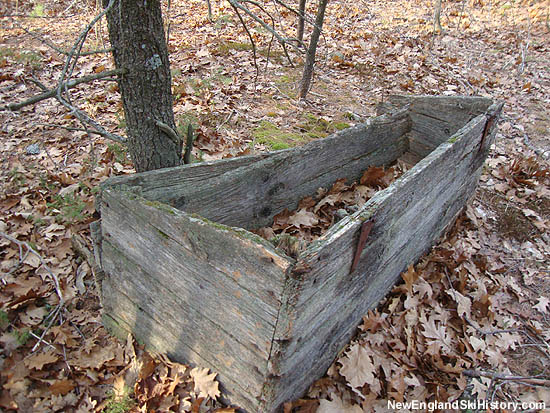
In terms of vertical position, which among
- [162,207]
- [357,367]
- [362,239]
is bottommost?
[357,367]

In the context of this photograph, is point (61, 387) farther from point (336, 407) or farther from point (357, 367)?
point (357, 367)

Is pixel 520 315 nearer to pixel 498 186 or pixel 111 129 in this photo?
pixel 498 186

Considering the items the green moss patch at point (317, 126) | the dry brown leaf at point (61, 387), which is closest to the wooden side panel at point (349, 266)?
the dry brown leaf at point (61, 387)

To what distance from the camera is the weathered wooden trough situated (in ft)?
5.33

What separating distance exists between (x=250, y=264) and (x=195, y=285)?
1.43ft

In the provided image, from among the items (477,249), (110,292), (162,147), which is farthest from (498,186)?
(110,292)

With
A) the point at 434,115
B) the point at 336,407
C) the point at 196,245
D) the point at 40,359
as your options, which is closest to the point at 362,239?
the point at 196,245

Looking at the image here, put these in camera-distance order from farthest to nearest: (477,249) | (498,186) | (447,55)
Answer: (447,55)
(498,186)
(477,249)

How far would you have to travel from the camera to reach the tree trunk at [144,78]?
2176 millimetres

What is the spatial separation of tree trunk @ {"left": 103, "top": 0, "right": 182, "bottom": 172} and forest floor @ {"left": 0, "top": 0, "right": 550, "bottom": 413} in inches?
22.8

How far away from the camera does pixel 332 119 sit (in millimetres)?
4973

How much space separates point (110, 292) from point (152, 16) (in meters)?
1.75

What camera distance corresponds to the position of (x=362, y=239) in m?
1.93

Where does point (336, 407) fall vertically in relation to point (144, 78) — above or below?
below
